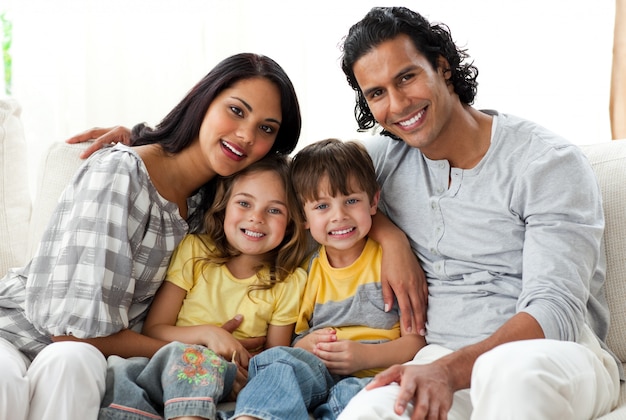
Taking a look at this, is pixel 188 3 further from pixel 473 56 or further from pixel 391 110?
pixel 391 110

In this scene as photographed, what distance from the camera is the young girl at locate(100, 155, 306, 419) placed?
1962mm

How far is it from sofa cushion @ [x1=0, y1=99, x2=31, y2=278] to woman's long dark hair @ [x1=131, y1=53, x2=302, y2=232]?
1.74ft

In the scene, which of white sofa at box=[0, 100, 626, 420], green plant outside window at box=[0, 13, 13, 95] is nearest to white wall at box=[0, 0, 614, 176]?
green plant outside window at box=[0, 13, 13, 95]

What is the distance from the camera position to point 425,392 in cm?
146

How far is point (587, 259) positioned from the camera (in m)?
1.67

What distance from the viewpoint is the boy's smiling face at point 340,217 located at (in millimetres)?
1942

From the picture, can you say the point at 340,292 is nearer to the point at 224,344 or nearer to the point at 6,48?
the point at 224,344

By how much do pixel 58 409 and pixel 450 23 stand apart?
217 centimetres

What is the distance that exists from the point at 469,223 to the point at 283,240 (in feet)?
1.75

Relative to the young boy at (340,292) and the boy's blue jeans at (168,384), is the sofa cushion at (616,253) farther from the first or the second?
the boy's blue jeans at (168,384)

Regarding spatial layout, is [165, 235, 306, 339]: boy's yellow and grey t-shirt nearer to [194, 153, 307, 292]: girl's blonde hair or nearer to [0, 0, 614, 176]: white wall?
[194, 153, 307, 292]: girl's blonde hair

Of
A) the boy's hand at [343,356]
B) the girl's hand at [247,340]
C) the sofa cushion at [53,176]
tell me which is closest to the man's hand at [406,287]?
the boy's hand at [343,356]

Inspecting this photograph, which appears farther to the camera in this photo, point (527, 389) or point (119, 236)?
point (119, 236)

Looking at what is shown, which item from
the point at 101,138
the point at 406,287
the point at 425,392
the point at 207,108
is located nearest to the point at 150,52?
the point at 101,138
